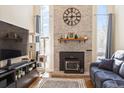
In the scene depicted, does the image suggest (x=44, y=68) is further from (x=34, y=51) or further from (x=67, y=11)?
(x=67, y=11)

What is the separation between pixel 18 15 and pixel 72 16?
2.24 m

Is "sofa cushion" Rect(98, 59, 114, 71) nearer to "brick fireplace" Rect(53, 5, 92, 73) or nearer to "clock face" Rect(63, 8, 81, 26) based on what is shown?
"brick fireplace" Rect(53, 5, 92, 73)

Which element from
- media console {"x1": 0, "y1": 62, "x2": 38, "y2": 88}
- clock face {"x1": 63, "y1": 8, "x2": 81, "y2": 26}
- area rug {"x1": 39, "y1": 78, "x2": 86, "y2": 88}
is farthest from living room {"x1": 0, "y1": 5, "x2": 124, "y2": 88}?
media console {"x1": 0, "y1": 62, "x2": 38, "y2": 88}

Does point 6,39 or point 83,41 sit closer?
point 6,39

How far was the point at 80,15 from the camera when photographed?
6496mm

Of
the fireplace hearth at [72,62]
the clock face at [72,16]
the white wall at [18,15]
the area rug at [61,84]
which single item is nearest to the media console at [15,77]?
the area rug at [61,84]

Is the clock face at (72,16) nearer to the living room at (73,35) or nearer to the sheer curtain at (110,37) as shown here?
the living room at (73,35)

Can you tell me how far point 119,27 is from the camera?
19.8 ft

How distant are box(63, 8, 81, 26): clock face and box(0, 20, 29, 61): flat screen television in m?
2.28

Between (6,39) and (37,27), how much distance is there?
3.06m

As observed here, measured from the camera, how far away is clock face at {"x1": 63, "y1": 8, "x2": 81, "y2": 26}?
6512mm

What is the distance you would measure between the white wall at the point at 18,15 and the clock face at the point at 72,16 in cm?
135

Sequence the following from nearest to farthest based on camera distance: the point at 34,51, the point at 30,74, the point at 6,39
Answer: the point at 6,39, the point at 30,74, the point at 34,51

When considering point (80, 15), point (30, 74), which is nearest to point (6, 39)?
point (30, 74)
